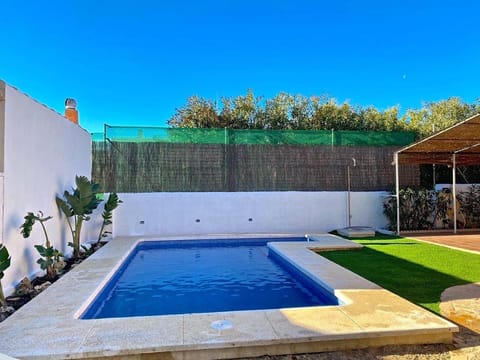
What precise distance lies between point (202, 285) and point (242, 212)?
19.6 feet

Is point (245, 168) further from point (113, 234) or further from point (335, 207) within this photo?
point (113, 234)

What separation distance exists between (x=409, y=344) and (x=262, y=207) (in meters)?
8.90

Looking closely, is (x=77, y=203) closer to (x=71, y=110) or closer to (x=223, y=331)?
(x=71, y=110)

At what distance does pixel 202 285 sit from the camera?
21.5ft

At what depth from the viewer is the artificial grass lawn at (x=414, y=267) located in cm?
548

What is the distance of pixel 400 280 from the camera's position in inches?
237

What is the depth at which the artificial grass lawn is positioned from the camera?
18.0ft

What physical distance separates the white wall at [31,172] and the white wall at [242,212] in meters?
3.03

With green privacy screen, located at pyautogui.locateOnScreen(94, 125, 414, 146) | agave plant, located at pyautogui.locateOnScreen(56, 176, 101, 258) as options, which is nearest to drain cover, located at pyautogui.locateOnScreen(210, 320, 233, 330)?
agave plant, located at pyautogui.locateOnScreen(56, 176, 101, 258)

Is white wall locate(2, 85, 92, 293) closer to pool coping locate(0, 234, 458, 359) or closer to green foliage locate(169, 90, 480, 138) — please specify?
pool coping locate(0, 234, 458, 359)

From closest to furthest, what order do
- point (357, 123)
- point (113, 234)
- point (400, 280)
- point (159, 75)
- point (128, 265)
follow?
1. point (400, 280)
2. point (128, 265)
3. point (113, 234)
4. point (159, 75)
5. point (357, 123)

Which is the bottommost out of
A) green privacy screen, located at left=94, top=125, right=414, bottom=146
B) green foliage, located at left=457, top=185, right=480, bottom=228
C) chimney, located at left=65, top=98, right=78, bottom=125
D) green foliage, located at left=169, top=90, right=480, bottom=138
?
green foliage, located at left=457, top=185, right=480, bottom=228

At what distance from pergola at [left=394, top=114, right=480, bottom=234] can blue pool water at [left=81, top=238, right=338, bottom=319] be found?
571 centimetres

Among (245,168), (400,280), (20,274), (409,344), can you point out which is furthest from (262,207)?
(409,344)
